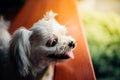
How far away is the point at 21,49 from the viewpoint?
1.17 m

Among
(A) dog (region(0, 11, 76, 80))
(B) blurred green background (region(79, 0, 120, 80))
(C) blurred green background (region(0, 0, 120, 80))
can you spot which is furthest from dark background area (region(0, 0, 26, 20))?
(B) blurred green background (region(79, 0, 120, 80))

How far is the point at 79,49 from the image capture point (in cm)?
125

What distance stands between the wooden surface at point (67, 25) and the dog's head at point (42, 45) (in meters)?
0.05

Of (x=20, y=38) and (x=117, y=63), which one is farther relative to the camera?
(x=117, y=63)

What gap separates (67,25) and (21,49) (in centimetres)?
23

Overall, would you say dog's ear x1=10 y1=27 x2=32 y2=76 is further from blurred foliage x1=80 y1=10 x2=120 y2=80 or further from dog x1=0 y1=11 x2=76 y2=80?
blurred foliage x1=80 y1=10 x2=120 y2=80

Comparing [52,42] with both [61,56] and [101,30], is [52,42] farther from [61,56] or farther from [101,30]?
[101,30]

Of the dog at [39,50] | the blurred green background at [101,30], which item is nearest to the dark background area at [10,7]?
the blurred green background at [101,30]

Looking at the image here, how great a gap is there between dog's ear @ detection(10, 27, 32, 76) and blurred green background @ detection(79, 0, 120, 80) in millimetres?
278

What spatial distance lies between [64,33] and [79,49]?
0.10 m

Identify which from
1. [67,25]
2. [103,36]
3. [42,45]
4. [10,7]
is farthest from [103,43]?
[10,7]

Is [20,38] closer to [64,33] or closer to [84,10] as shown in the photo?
[64,33]

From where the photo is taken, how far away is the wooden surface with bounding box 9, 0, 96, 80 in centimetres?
126

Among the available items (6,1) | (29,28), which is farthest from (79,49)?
(6,1)
